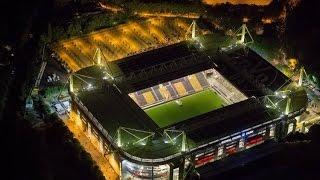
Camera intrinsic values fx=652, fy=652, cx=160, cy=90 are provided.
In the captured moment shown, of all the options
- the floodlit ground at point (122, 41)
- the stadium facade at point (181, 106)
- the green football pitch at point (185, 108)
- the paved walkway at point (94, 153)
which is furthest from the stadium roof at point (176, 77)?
the floodlit ground at point (122, 41)

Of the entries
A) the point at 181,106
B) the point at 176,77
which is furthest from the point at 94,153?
the point at 176,77

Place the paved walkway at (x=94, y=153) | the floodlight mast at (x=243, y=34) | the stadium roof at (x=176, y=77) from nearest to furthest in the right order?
the paved walkway at (x=94, y=153) → the stadium roof at (x=176, y=77) → the floodlight mast at (x=243, y=34)

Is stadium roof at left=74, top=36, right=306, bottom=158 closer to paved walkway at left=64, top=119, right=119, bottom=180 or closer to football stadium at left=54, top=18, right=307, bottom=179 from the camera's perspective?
football stadium at left=54, top=18, right=307, bottom=179

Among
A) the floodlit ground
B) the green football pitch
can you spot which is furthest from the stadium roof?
the floodlit ground

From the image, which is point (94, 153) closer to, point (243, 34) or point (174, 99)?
point (174, 99)

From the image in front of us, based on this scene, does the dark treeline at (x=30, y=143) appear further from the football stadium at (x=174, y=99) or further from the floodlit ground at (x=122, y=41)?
the floodlit ground at (x=122, y=41)
